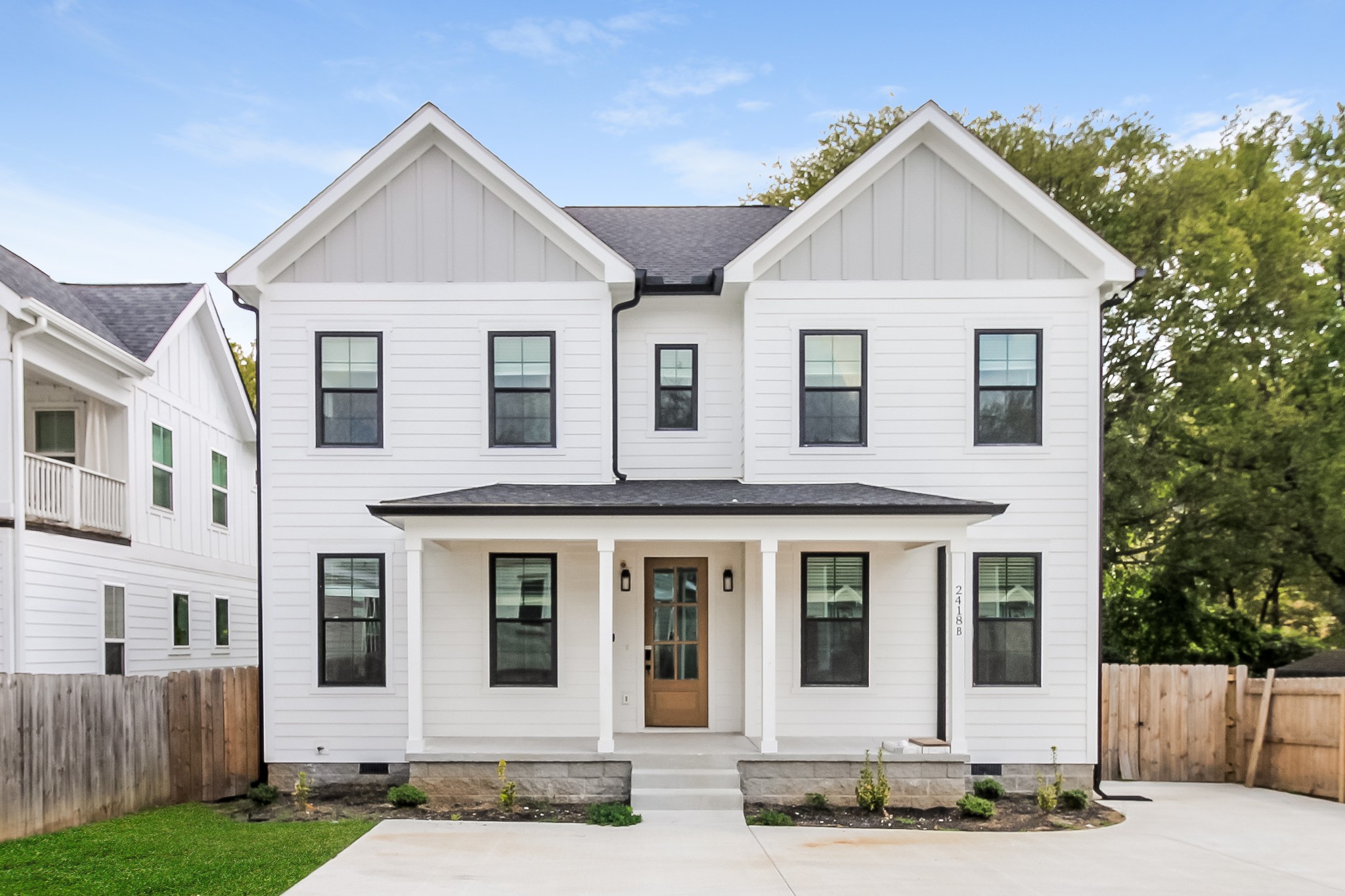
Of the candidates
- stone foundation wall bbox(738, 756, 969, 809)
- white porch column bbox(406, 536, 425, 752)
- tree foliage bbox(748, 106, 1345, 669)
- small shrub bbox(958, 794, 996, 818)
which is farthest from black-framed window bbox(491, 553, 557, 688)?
tree foliage bbox(748, 106, 1345, 669)

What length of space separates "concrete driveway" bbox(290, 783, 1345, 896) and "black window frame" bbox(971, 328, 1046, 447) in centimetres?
465

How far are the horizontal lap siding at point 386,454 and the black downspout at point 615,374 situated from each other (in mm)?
183

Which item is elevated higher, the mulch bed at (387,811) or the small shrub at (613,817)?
the small shrub at (613,817)

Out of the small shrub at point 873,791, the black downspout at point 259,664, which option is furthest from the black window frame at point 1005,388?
the black downspout at point 259,664

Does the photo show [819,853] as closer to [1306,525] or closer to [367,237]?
[367,237]

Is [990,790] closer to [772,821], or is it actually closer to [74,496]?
[772,821]

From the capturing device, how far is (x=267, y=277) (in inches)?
501

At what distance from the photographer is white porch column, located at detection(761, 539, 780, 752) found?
37.0 ft

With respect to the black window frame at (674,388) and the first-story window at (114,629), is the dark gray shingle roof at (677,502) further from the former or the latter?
the first-story window at (114,629)

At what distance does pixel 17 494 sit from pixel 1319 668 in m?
17.7

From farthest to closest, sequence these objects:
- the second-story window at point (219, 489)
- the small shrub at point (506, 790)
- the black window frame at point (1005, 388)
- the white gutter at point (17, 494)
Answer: the second-story window at point (219, 489) < the black window frame at point (1005, 388) < the white gutter at point (17, 494) < the small shrub at point (506, 790)

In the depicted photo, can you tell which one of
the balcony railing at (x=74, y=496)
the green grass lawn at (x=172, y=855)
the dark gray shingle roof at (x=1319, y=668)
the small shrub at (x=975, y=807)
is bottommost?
the small shrub at (x=975, y=807)

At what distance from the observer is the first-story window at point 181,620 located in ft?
55.5

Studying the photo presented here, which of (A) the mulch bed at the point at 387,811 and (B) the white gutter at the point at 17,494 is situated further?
(B) the white gutter at the point at 17,494
